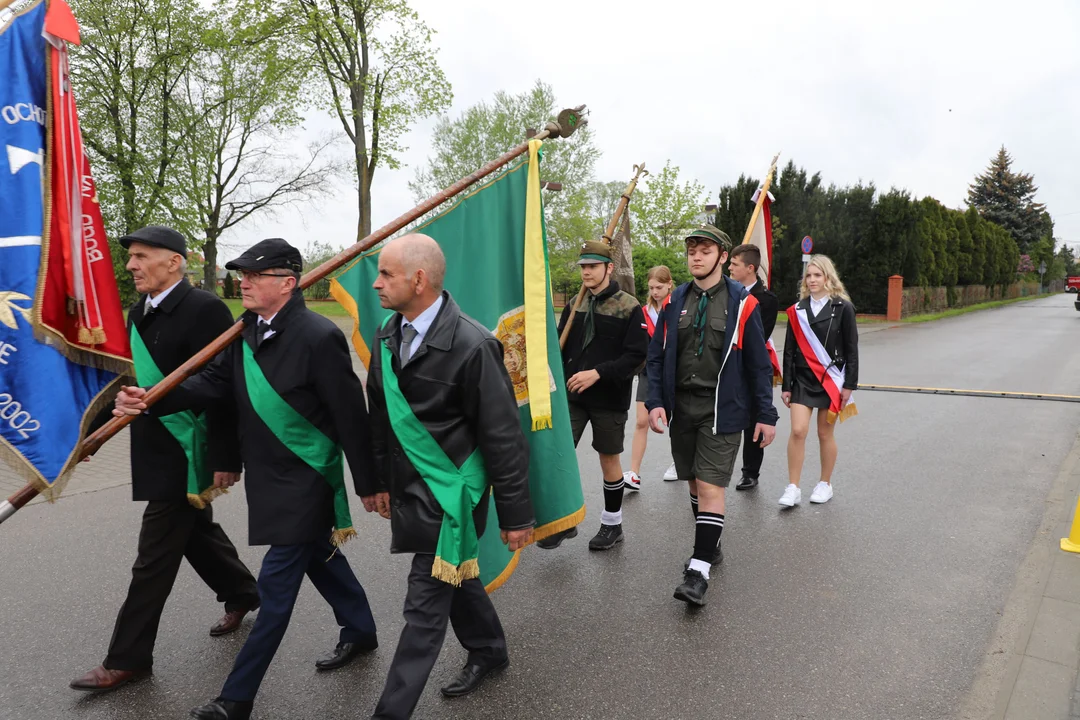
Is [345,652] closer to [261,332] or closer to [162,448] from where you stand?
[162,448]

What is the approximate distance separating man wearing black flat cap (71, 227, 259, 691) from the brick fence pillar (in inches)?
1229

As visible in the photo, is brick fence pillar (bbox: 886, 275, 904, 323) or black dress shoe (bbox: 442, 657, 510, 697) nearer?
black dress shoe (bbox: 442, 657, 510, 697)

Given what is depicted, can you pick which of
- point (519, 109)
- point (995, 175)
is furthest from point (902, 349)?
point (995, 175)

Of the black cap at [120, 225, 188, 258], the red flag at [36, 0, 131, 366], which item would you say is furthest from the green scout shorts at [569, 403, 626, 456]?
the red flag at [36, 0, 131, 366]

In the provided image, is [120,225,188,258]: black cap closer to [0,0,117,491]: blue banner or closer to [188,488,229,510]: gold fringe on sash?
[0,0,117,491]: blue banner

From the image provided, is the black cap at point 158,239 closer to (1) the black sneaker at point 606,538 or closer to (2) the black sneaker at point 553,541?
(2) the black sneaker at point 553,541

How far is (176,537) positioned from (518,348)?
1.72m

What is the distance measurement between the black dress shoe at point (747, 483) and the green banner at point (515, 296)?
2903 mm

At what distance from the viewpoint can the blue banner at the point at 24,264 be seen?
2803 millimetres

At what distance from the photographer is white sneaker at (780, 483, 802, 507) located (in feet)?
19.1

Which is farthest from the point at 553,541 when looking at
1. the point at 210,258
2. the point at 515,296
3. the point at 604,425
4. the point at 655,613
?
the point at 210,258

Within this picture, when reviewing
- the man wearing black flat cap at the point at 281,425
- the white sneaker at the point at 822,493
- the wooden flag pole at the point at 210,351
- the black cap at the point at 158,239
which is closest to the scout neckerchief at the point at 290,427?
the man wearing black flat cap at the point at 281,425

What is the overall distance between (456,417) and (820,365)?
151 inches

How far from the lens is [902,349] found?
61.9 feet
